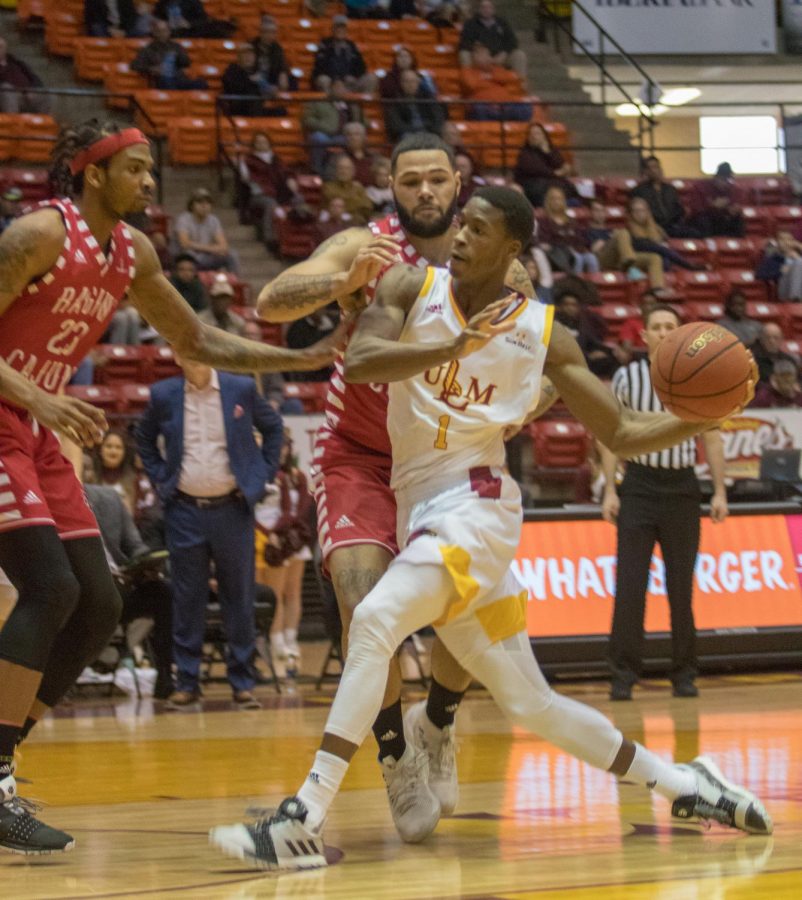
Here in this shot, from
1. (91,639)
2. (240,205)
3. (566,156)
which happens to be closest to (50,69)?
(240,205)

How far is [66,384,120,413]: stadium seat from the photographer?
13.6 metres

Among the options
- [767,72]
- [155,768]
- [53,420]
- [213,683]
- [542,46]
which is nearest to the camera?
[53,420]

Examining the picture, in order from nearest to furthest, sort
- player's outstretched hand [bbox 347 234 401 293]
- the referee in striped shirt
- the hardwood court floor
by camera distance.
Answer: the hardwood court floor, player's outstretched hand [bbox 347 234 401 293], the referee in striped shirt

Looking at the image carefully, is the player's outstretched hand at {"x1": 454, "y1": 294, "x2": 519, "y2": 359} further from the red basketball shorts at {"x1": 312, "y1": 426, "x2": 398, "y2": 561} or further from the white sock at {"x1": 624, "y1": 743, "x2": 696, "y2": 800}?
the white sock at {"x1": 624, "y1": 743, "x2": 696, "y2": 800}

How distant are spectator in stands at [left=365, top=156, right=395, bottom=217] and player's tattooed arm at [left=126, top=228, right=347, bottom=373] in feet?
39.8

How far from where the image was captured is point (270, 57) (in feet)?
63.6

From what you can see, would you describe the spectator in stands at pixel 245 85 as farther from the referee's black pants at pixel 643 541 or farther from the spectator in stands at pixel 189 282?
the referee's black pants at pixel 643 541

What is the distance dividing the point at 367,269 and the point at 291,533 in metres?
7.21

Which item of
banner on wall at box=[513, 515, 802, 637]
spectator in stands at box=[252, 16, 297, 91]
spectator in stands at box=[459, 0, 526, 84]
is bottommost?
banner on wall at box=[513, 515, 802, 637]

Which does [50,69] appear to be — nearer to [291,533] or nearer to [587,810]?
[291,533]

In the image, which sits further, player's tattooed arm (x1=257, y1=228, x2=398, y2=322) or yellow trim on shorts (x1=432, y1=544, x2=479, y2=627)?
player's tattooed arm (x1=257, y1=228, x2=398, y2=322)

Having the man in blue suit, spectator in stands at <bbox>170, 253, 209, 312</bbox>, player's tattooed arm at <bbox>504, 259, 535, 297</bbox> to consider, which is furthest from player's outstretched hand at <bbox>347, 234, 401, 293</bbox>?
spectator in stands at <bbox>170, 253, 209, 312</bbox>

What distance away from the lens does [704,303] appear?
60.3 ft

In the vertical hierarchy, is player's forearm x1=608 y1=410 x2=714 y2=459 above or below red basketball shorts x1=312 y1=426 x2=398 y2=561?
above
